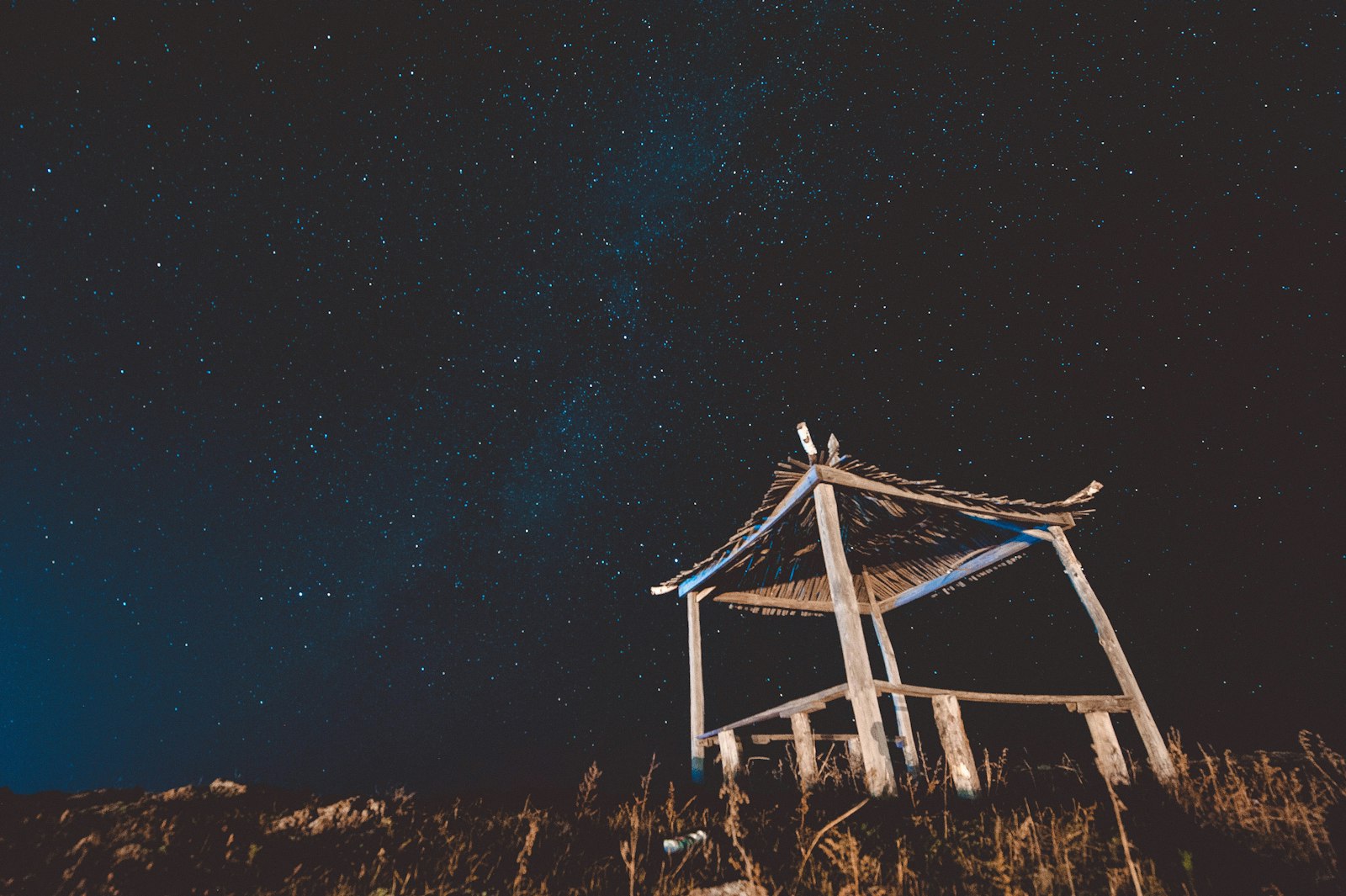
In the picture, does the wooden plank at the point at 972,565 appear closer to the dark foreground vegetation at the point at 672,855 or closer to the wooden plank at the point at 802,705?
the dark foreground vegetation at the point at 672,855

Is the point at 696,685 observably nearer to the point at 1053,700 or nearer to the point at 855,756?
the point at 855,756

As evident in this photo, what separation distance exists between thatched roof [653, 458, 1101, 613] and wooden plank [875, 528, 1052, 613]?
18mm

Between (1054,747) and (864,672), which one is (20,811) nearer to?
(864,672)

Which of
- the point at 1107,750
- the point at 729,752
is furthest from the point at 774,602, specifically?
the point at 1107,750

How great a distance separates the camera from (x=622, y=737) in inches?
854

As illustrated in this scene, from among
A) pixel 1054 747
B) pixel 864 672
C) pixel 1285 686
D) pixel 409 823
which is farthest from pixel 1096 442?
pixel 409 823

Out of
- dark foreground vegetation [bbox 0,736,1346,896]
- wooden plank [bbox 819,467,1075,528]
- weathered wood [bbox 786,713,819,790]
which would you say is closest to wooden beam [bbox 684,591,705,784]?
weathered wood [bbox 786,713,819,790]

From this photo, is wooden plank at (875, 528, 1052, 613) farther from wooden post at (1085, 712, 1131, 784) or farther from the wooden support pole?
the wooden support pole

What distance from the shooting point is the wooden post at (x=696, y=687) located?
7.10 meters

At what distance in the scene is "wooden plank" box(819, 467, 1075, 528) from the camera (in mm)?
5730

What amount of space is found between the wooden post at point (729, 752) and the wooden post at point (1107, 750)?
387 cm

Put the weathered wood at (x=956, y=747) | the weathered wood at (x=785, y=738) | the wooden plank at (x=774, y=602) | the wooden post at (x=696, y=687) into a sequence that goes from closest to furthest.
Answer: the weathered wood at (x=956, y=747) → the wooden post at (x=696, y=687) → the weathered wood at (x=785, y=738) → the wooden plank at (x=774, y=602)

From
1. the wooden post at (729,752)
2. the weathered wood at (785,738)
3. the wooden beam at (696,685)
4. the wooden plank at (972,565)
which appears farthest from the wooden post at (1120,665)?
the wooden beam at (696,685)

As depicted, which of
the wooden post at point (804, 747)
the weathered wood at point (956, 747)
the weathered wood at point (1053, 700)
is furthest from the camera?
the wooden post at point (804, 747)
